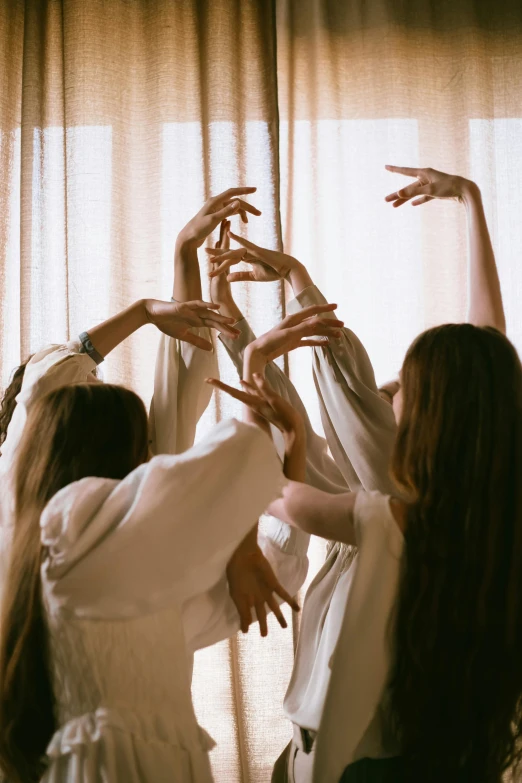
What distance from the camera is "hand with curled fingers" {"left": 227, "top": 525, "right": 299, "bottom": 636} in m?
0.93

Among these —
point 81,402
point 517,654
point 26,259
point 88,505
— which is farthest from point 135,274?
point 517,654

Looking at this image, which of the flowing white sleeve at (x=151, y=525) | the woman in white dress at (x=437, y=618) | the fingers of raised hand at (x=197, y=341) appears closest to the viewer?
the flowing white sleeve at (x=151, y=525)

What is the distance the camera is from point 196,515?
761 millimetres

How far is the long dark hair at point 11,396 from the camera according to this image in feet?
4.02

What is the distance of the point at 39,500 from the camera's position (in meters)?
0.85

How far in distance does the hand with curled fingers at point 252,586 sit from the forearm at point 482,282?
0.49 m

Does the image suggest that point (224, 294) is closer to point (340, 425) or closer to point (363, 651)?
point (340, 425)

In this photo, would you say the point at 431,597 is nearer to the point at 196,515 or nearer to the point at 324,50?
the point at 196,515

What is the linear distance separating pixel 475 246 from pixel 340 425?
→ 1.19ft

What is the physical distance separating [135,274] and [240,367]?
2.25ft

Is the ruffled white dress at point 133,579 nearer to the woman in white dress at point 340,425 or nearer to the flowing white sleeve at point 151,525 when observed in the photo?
the flowing white sleeve at point 151,525

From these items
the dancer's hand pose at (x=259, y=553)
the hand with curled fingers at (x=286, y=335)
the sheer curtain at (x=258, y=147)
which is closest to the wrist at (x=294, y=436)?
the dancer's hand pose at (x=259, y=553)

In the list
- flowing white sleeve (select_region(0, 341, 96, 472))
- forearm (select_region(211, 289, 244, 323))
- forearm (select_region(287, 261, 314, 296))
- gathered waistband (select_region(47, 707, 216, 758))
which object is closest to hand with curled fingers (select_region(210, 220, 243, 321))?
forearm (select_region(211, 289, 244, 323))

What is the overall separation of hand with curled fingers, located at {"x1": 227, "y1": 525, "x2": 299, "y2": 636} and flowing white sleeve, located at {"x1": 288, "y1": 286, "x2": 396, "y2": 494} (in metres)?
0.22
